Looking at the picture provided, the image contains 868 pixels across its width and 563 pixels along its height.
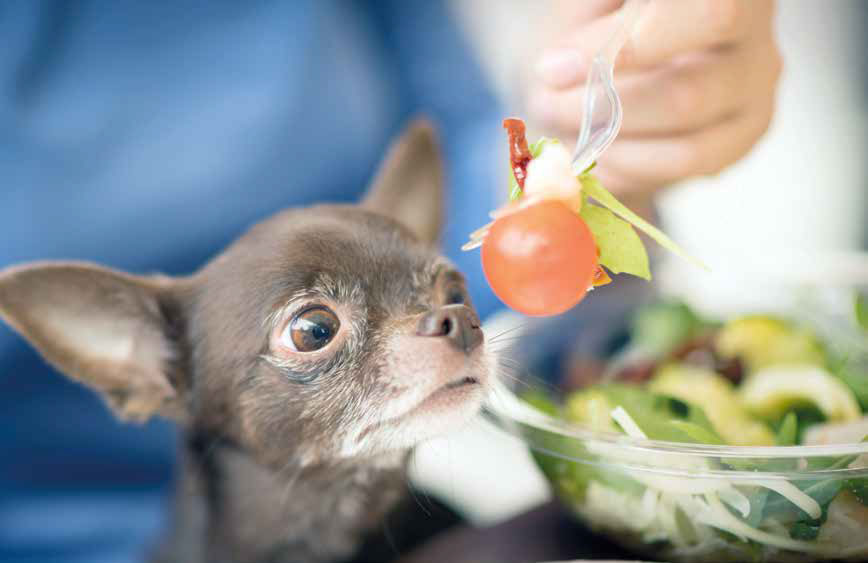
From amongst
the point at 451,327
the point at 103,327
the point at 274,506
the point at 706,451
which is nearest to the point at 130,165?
the point at 103,327

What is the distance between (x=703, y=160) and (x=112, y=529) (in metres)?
1.64

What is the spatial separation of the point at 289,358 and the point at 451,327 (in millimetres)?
227

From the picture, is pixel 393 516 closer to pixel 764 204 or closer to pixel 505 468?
pixel 505 468

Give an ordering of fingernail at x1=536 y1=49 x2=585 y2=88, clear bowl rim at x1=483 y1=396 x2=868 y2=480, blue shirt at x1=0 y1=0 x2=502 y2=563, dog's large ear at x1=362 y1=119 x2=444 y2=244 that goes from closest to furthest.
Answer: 1. clear bowl rim at x1=483 y1=396 x2=868 y2=480
2. fingernail at x1=536 y1=49 x2=585 y2=88
3. dog's large ear at x1=362 y1=119 x2=444 y2=244
4. blue shirt at x1=0 y1=0 x2=502 y2=563

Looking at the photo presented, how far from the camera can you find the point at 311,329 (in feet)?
2.93

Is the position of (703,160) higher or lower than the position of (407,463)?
higher

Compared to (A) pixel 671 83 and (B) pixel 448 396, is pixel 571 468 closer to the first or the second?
(B) pixel 448 396

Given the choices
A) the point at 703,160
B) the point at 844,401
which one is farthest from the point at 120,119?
the point at 844,401

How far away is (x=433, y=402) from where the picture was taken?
0.85 metres

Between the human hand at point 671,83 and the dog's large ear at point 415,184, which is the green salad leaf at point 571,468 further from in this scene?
the dog's large ear at point 415,184

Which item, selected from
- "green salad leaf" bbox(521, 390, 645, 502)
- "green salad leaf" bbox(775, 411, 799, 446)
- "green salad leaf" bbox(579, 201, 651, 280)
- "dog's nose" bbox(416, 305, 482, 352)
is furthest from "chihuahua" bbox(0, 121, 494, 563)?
"green salad leaf" bbox(775, 411, 799, 446)

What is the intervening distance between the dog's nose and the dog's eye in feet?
0.39

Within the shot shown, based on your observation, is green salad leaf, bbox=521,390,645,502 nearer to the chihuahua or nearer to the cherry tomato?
the chihuahua

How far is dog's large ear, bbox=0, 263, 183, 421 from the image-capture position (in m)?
0.94
